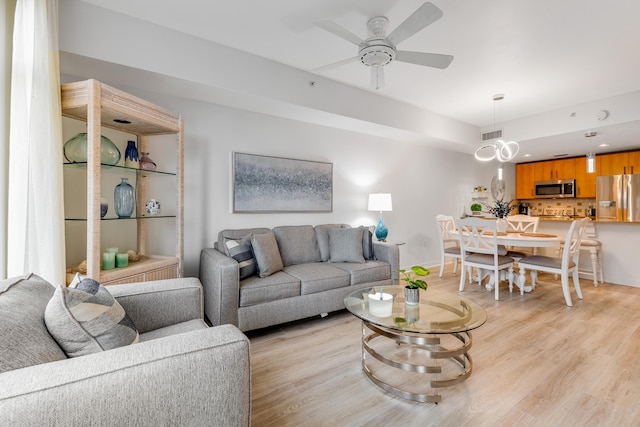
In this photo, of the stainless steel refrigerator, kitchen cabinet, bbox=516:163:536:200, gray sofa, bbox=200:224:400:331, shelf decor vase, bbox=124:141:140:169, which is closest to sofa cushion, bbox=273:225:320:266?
gray sofa, bbox=200:224:400:331

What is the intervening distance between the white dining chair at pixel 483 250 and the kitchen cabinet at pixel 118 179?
3394mm

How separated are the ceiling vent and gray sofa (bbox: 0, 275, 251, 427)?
529 centimetres

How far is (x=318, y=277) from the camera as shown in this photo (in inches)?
114

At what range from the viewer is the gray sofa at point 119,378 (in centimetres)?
73

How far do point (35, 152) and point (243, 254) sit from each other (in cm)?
159

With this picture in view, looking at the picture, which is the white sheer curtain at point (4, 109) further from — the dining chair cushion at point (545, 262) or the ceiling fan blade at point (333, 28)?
the dining chair cushion at point (545, 262)

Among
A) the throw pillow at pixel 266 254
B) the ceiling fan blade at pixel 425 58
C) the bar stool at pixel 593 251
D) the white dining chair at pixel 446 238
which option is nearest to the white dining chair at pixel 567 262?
the bar stool at pixel 593 251

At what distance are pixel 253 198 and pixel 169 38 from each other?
1678 millimetres

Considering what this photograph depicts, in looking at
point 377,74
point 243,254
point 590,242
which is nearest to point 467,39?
point 377,74

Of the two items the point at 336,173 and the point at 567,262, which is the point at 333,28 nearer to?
the point at 336,173

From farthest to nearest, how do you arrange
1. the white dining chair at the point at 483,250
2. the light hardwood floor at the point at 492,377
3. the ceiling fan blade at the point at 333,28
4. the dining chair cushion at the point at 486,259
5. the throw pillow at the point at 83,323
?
the dining chair cushion at the point at 486,259 < the white dining chair at the point at 483,250 < the ceiling fan blade at the point at 333,28 < the light hardwood floor at the point at 492,377 < the throw pillow at the point at 83,323

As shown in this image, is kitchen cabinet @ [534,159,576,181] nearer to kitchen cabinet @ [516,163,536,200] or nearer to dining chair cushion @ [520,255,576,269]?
kitchen cabinet @ [516,163,536,200]

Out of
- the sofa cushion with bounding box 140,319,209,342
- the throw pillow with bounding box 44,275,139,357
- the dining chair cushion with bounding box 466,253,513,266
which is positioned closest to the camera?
the throw pillow with bounding box 44,275,139,357

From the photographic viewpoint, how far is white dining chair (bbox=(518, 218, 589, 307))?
3332 millimetres
